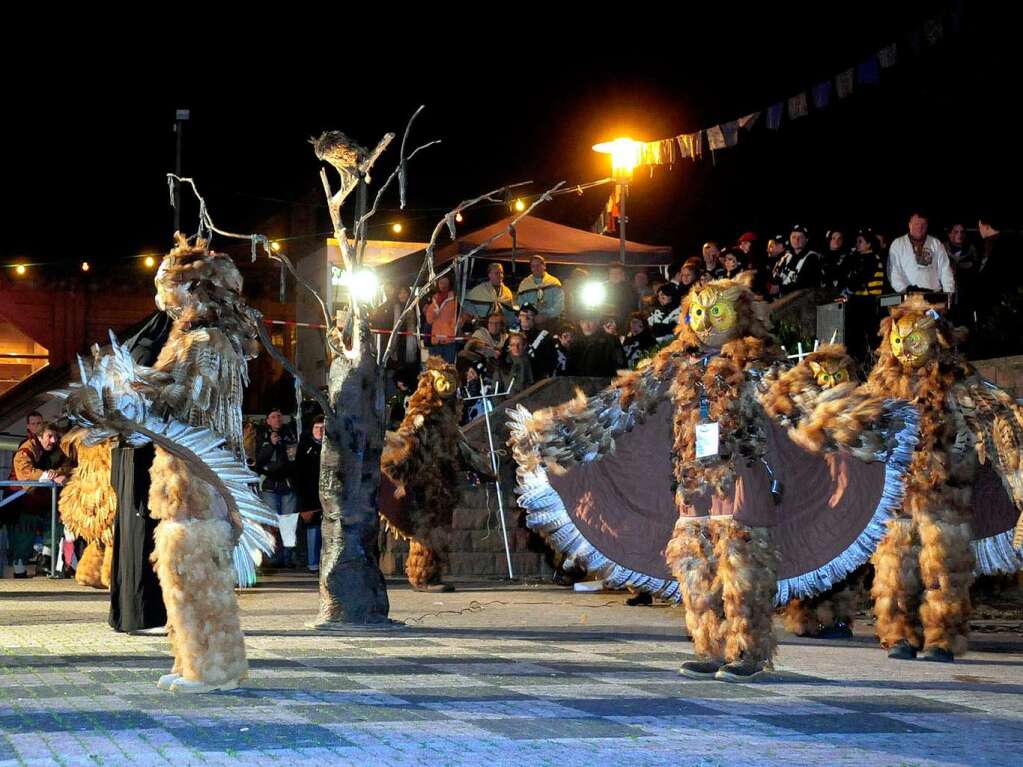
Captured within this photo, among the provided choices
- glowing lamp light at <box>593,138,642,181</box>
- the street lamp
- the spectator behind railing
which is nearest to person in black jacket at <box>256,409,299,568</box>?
the spectator behind railing

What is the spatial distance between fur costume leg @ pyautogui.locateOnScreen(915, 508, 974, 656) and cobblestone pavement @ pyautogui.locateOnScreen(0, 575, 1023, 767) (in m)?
0.24

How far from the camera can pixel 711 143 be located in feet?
62.8

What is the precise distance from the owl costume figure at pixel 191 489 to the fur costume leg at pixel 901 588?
4.18 m

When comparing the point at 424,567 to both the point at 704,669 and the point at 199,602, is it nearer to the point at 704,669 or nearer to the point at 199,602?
the point at 704,669

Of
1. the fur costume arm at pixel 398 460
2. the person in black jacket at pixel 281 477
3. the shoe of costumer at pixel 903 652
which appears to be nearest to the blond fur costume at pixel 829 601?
the shoe of costumer at pixel 903 652

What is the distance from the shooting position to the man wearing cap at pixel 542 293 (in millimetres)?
19500

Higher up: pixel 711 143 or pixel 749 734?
pixel 711 143

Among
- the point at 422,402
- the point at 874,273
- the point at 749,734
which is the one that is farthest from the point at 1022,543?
the point at 874,273

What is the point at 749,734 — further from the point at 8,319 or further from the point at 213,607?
the point at 8,319

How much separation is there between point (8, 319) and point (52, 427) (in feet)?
44.5

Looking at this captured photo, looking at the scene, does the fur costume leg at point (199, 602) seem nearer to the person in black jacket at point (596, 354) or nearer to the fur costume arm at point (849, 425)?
the fur costume arm at point (849, 425)

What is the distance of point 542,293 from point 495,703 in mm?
12879

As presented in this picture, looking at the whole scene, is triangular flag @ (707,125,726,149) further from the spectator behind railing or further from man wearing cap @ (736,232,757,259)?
the spectator behind railing

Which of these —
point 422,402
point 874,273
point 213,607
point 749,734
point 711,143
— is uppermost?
point 711,143
